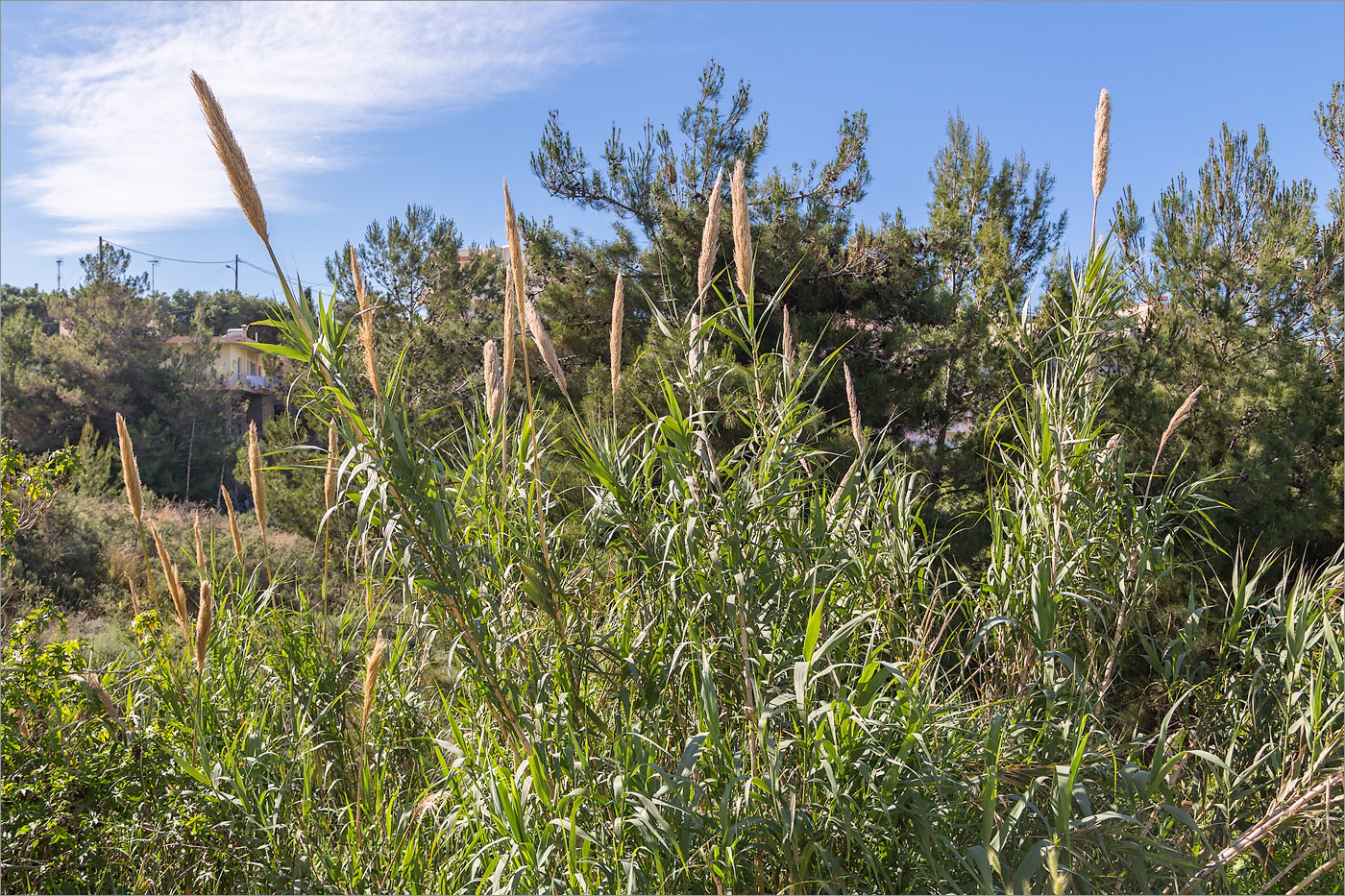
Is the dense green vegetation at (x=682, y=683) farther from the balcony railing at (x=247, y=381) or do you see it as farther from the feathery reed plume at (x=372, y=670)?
the balcony railing at (x=247, y=381)

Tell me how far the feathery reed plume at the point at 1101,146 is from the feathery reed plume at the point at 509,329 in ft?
4.72

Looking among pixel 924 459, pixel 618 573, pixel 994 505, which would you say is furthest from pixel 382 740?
pixel 924 459

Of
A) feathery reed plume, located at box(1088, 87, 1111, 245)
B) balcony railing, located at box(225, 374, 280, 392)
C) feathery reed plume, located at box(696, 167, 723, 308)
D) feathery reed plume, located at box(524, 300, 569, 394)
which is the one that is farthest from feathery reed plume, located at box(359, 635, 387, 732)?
balcony railing, located at box(225, 374, 280, 392)

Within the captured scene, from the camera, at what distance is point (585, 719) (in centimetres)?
170

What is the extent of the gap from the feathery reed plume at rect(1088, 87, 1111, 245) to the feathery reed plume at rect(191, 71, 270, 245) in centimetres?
186

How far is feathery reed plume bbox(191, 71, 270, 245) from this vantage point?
3.99 ft

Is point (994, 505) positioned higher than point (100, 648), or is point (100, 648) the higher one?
point (994, 505)

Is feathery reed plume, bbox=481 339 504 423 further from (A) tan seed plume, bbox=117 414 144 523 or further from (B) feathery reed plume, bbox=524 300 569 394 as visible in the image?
(A) tan seed plume, bbox=117 414 144 523

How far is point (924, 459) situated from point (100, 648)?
653 centimetres

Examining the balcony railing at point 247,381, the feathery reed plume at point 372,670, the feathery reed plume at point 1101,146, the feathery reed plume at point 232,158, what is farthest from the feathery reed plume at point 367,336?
the balcony railing at point 247,381

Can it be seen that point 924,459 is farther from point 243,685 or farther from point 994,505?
point 243,685

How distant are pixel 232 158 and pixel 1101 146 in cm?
194

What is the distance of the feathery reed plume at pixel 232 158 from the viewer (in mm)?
1216

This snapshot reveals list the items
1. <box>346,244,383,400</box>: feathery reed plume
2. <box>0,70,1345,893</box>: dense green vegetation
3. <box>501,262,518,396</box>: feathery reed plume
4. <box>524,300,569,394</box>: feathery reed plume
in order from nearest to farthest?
<box>346,244,383,400</box>: feathery reed plume, <box>0,70,1345,893</box>: dense green vegetation, <box>501,262,518,396</box>: feathery reed plume, <box>524,300,569,394</box>: feathery reed plume
